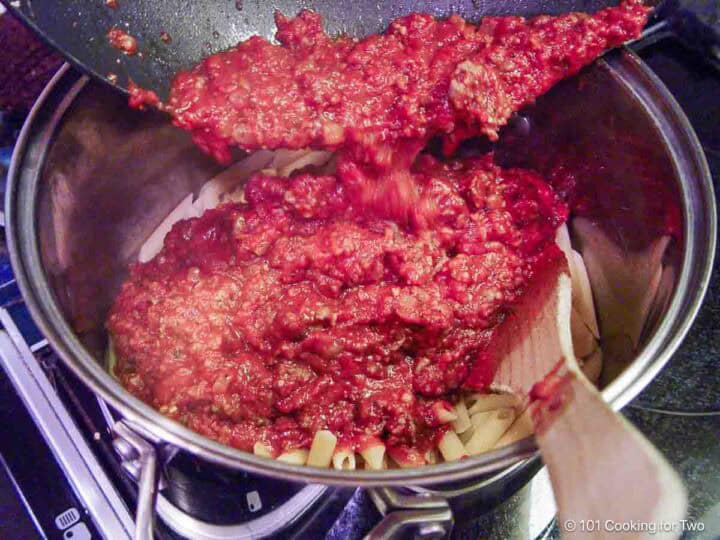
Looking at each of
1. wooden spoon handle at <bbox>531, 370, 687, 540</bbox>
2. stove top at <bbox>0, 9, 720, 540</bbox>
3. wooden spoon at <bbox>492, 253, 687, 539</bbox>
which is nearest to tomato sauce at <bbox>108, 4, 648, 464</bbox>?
stove top at <bbox>0, 9, 720, 540</bbox>

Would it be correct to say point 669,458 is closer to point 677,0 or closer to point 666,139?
point 666,139

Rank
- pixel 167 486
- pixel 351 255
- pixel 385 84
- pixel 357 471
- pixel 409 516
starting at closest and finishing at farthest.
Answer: pixel 357 471, pixel 409 516, pixel 167 486, pixel 385 84, pixel 351 255

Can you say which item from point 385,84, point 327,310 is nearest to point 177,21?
point 385,84

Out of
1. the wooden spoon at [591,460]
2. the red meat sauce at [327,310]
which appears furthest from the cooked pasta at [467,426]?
the wooden spoon at [591,460]

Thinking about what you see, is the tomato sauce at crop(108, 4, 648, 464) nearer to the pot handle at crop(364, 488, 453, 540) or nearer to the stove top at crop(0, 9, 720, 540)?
the stove top at crop(0, 9, 720, 540)

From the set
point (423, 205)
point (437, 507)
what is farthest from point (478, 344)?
point (437, 507)

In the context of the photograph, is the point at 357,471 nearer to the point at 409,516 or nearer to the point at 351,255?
the point at 409,516
